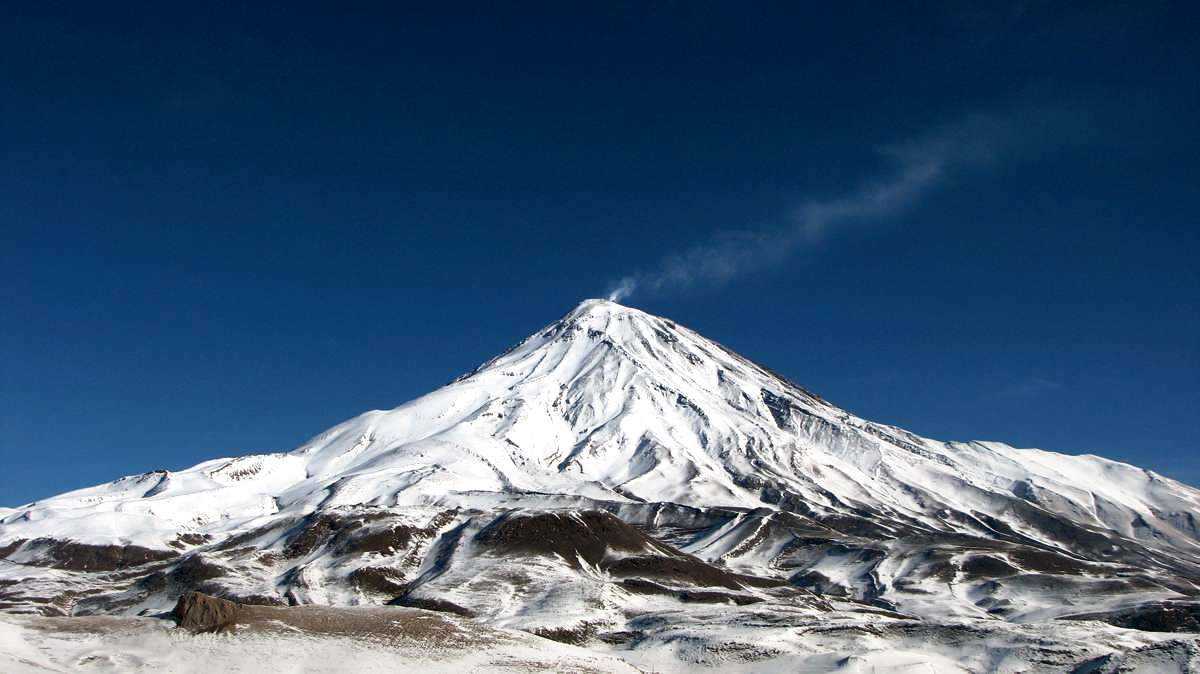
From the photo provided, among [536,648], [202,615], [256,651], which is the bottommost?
[256,651]

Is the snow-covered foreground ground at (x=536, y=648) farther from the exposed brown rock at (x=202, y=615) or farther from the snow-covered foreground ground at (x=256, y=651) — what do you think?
the exposed brown rock at (x=202, y=615)

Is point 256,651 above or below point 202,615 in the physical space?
below

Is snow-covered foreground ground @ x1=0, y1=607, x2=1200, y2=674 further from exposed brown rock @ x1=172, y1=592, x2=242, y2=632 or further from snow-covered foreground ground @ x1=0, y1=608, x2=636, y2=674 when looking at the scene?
exposed brown rock @ x1=172, y1=592, x2=242, y2=632

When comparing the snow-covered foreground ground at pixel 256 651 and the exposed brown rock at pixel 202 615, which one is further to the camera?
the exposed brown rock at pixel 202 615

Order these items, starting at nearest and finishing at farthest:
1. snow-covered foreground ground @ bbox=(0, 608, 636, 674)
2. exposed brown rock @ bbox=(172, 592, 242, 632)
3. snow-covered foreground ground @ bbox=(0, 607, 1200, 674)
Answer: snow-covered foreground ground @ bbox=(0, 608, 636, 674) → snow-covered foreground ground @ bbox=(0, 607, 1200, 674) → exposed brown rock @ bbox=(172, 592, 242, 632)

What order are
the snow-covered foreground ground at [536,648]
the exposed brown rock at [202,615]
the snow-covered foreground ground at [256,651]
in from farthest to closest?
the exposed brown rock at [202,615]
the snow-covered foreground ground at [536,648]
the snow-covered foreground ground at [256,651]

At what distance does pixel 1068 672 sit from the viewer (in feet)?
276

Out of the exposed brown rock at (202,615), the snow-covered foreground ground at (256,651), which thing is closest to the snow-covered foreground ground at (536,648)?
the snow-covered foreground ground at (256,651)

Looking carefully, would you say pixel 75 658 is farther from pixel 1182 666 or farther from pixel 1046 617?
pixel 1046 617

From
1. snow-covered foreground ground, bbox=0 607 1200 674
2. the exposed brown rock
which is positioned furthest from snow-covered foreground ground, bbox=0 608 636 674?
the exposed brown rock

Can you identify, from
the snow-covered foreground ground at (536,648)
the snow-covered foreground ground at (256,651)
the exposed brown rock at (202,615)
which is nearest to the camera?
the snow-covered foreground ground at (256,651)

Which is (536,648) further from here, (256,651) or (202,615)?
(202,615)

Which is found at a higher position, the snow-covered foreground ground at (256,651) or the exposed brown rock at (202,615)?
the exposed brown rock at (202,615)

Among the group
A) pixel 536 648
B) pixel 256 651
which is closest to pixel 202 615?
pixel 256 651
